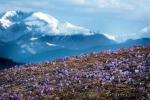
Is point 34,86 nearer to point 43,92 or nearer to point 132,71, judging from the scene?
point 43,92

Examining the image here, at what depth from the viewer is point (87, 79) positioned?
28250 mm

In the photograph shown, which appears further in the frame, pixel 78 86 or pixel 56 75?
pixel 56 75

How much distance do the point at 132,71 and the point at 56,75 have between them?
4907 mm

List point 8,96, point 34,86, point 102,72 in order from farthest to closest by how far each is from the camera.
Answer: point 102,72
point 34,86
point 8,96

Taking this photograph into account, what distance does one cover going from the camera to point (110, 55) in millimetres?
38406

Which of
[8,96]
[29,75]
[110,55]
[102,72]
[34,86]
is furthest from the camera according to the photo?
[110,55]

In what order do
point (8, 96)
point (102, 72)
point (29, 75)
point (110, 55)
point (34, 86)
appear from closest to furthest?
1. point (8, 96)
2. point (34, 86)
3. point (102, 72)
4. point (29, 75)
5. point (110, 55)

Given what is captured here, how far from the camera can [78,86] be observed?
26.2m

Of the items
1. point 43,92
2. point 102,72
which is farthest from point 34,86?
point 102,72

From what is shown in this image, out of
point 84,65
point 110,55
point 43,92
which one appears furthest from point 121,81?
point 110,55

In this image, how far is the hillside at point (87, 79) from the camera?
24359mm

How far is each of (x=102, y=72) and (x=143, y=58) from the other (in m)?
5.01

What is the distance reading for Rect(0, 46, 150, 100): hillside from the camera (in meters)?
24.4

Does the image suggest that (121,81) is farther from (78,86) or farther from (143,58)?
(143,58)
